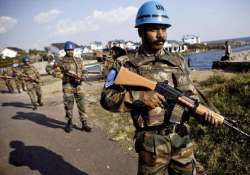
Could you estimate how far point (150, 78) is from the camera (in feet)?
8.95

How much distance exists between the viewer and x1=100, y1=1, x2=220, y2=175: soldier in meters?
2.61

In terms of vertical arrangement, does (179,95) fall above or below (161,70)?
below

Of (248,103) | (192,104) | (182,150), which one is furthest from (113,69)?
(248,103)

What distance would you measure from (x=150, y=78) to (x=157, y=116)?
1.26ft

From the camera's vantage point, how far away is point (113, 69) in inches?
109

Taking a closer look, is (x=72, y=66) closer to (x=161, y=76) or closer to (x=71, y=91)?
(x=71, y=91)

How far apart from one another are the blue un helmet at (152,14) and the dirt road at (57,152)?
2.83m

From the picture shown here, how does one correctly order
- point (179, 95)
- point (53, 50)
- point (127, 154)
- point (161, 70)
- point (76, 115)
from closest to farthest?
point (179, 95) → point (161, 70) → point (127, 154) → point (76, 115) → point (53, 50)

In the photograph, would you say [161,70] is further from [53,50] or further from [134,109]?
[53,50]

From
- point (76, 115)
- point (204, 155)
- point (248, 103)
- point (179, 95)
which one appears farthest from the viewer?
point (76, 115)

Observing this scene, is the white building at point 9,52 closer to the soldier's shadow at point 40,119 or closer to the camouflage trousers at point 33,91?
the camouflage trousers at point 33,91

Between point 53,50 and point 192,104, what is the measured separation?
329ft

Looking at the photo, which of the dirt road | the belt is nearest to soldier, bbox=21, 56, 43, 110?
the dirt road

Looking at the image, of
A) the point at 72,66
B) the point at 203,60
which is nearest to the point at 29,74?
the point at 72,66
